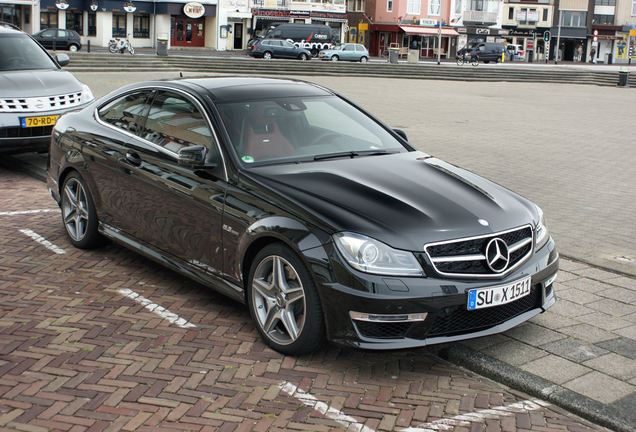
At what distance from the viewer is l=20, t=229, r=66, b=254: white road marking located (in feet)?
23.3

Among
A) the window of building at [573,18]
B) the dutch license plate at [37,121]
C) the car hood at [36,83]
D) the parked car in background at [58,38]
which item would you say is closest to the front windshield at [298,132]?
the dutch license plate at [37,121]

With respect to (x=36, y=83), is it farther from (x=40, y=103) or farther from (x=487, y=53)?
(x=487, y=53)

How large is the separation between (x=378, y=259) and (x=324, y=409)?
0.84 metres

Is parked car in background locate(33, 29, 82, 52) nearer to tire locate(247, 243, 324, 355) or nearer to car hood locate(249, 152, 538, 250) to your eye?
car hood locate(249, 152, 538, 250)

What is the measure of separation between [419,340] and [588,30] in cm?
9842

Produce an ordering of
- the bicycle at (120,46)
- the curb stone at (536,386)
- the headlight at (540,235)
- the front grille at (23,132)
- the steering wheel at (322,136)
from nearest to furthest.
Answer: the curb stone at (536,386), the headlight at (540,235), the steering wheel at (322,136), the front grille at (23,132), the bicycle at (120,46)

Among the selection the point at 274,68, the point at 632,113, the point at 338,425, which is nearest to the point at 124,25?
the point at 274,68

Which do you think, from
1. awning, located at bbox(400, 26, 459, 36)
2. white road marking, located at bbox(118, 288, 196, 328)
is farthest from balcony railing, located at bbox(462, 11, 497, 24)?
white road marking, located at bbox(118, 288, 196, 328)

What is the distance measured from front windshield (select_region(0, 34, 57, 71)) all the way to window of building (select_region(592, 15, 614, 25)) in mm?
92958

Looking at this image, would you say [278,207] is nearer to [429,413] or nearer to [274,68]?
[429,413]

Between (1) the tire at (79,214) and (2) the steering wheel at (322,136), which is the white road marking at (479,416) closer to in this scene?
(2) the steering wheel at (322,136)

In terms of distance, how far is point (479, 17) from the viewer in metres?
85.8

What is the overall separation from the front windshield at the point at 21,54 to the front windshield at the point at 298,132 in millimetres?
7140

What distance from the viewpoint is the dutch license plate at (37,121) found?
1062cm
